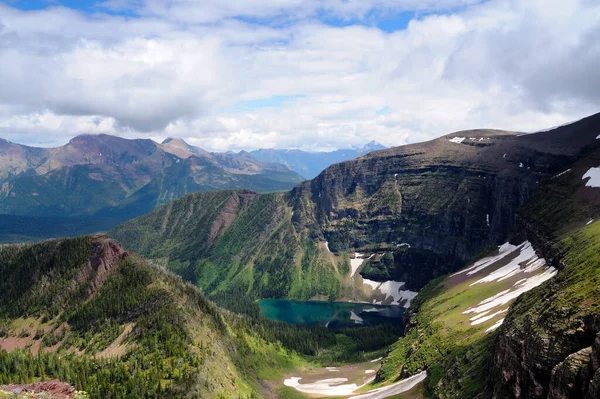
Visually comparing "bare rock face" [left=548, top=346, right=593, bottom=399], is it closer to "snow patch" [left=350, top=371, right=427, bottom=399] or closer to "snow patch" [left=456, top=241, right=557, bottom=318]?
"snow patch" [left=350, top=371, right=427, bottom=399]

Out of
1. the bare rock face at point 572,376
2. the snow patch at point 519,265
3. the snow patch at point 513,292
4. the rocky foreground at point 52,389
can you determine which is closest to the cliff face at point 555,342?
the bare rock face at point 572,376

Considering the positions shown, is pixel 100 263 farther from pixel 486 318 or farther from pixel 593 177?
pixel 593 177

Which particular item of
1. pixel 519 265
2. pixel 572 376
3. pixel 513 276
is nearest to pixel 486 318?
pixel 513 276

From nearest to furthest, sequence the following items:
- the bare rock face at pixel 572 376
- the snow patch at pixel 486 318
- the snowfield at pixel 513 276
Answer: the bare rock face at pixel 572 376, the snow patch at pixel 486 318, the snowfield at pixel 513 276

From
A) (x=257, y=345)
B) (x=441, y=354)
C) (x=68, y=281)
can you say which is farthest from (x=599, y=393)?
(x=68, y=281)

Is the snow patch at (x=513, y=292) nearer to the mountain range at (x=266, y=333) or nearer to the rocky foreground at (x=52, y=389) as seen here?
the mountain range at (x=266, y=333)

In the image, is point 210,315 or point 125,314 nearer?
point 125,314

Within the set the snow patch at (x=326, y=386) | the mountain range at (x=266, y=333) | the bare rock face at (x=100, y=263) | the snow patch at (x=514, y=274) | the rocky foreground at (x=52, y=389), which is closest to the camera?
the mountain range at (x=266, y=333)

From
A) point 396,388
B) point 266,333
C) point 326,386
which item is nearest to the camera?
point 396,388

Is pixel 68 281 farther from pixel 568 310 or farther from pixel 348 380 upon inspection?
pixel 568 310
